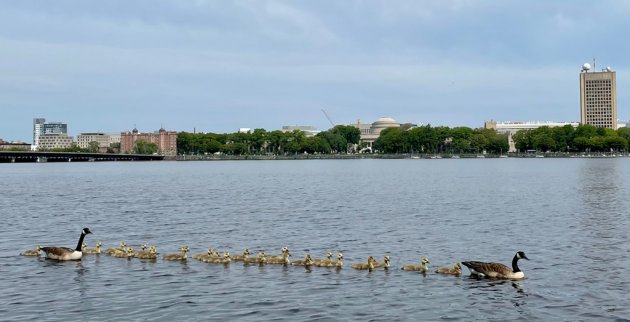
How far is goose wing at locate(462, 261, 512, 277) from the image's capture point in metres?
27.2

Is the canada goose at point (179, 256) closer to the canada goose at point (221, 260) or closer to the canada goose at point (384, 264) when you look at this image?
the canada goose at point (221, 260)

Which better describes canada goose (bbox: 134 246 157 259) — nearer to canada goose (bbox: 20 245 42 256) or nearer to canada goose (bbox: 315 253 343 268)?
canada goose (bbox: 20 245 42 256)

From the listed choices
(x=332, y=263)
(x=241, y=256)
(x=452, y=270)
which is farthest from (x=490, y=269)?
(x=241, y=256)

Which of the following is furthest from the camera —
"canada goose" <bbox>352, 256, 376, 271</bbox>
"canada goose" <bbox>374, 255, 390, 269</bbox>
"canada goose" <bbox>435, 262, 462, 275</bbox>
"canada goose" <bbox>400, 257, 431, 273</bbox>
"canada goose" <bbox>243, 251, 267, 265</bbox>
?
"canada goose" <bbox>243, 251, 267, 265</bbox>

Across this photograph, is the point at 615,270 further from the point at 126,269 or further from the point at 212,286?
the point at 126,269

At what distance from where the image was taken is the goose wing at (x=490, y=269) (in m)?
27.2

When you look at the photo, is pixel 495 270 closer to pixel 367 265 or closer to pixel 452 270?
pixel 452 270

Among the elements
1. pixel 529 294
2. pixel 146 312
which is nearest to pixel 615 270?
pixel 529 294

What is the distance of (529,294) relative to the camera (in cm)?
2486

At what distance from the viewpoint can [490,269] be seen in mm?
27359

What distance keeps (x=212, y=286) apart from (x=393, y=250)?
10.2 metres

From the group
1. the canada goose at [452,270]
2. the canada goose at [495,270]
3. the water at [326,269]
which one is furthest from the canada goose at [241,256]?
the canada goose at [495,270]

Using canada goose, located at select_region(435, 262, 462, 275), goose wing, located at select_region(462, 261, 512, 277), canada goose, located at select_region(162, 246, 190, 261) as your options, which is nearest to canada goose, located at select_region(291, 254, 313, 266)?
canada goose, located at select_region(162, 246, 190, 261)

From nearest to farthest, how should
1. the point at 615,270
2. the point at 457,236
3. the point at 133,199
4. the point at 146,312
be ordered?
the point at 146,312 < the point at 615,270 < the point at 457,236 < the point at 133,199
